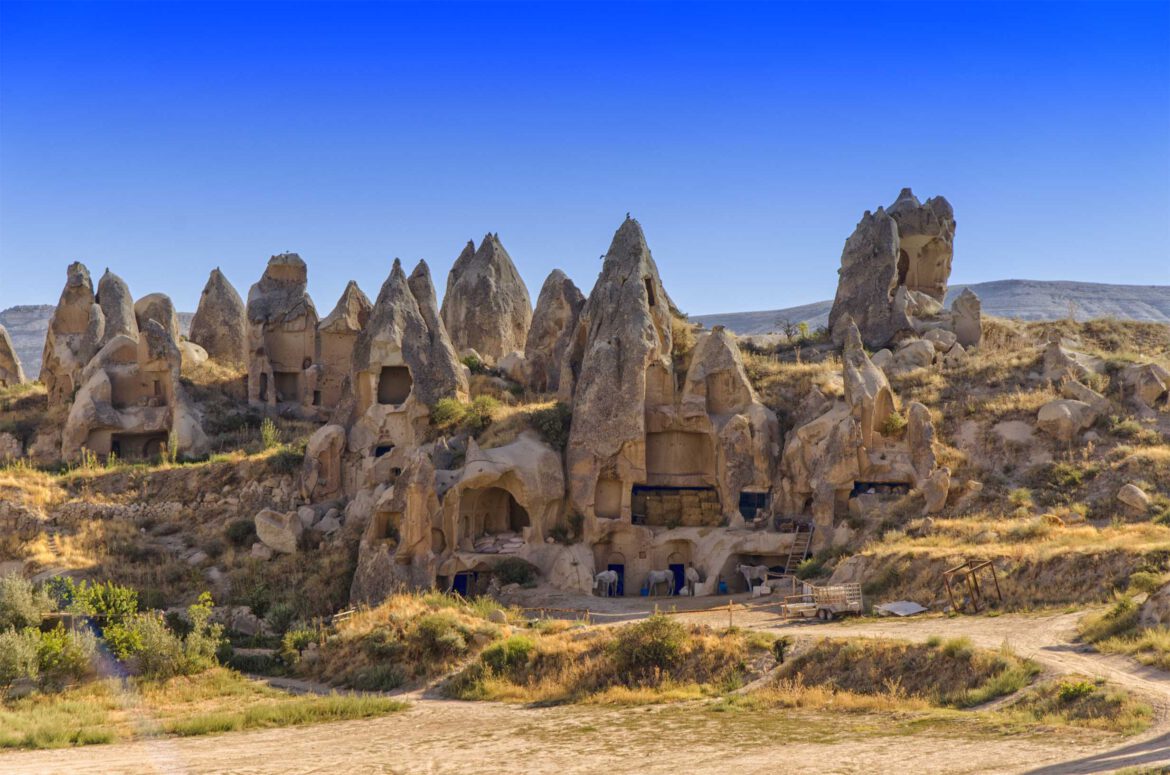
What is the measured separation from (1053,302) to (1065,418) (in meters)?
73.7

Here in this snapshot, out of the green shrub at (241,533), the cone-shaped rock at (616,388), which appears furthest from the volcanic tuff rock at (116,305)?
the cone-shaped rock at (616,388)

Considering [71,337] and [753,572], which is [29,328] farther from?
[753,572]

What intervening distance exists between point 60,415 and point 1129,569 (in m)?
36.2

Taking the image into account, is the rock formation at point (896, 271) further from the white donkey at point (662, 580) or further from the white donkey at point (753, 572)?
the white donkey at point (662, 580)

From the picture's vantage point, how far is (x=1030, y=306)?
102938 mm

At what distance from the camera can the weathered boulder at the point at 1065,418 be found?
34.8 meters

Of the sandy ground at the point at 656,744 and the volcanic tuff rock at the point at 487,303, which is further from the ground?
the volcanic tuff rock at the point at 487,303

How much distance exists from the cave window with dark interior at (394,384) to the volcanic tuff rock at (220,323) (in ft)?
40.5

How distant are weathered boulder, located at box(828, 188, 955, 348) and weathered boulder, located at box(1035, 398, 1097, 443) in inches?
426

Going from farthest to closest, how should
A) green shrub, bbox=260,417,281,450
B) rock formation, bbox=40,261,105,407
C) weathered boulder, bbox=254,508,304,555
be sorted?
rock formation, bbox=40,261,105,407
green shrub, bbox=260,417,281,450
weathered boulder, bbox=254,508,304,555

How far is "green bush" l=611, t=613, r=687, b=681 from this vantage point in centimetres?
2369

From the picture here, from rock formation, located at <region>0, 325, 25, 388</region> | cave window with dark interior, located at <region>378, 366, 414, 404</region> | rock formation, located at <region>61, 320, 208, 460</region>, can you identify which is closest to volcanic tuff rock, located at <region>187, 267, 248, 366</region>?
rock formation, located at <region>61, 320, 208, 460</region>

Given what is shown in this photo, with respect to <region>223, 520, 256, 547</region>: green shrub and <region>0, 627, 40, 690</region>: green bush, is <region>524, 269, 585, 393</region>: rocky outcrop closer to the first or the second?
<region>223, 520, 256, 547</region>: green shrub

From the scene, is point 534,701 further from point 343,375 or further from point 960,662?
point 343,375
